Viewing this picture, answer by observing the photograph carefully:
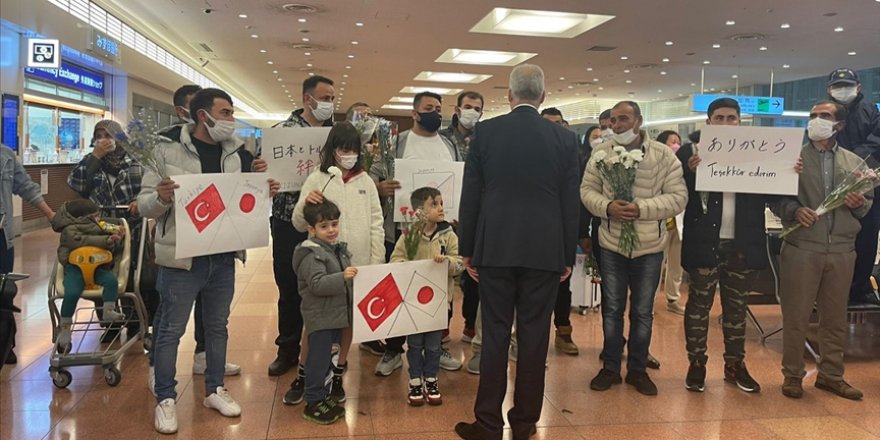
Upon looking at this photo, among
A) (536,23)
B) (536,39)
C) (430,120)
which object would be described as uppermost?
(536,23)

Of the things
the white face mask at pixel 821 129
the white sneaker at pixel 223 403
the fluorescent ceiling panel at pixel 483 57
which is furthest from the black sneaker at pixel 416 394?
the fluorescent ceiling panel at pixel 483 57

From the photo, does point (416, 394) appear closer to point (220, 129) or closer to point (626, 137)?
point (220, 129)

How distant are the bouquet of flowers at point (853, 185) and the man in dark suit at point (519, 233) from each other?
178 cm

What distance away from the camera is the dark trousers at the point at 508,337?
9.91ft

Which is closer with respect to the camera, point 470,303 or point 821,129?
point 821,129

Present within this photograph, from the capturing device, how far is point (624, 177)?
3723mm

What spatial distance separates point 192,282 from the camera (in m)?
3.23

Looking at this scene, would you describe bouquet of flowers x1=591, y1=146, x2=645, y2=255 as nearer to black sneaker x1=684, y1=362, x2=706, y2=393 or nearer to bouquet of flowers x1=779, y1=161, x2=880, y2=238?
black sneaker x1=684, y1=362, x2=706, y2=393

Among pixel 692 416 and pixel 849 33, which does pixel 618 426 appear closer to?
pixel 692 416

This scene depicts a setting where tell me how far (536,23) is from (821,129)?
1067cm

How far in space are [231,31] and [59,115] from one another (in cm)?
407

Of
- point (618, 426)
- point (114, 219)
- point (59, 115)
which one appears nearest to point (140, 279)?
point (114, 219)

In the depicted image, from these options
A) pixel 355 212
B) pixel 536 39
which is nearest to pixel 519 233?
pixel 355 212

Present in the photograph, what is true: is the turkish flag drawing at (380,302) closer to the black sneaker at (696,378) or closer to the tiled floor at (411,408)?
the tiled floor at (411,408)
